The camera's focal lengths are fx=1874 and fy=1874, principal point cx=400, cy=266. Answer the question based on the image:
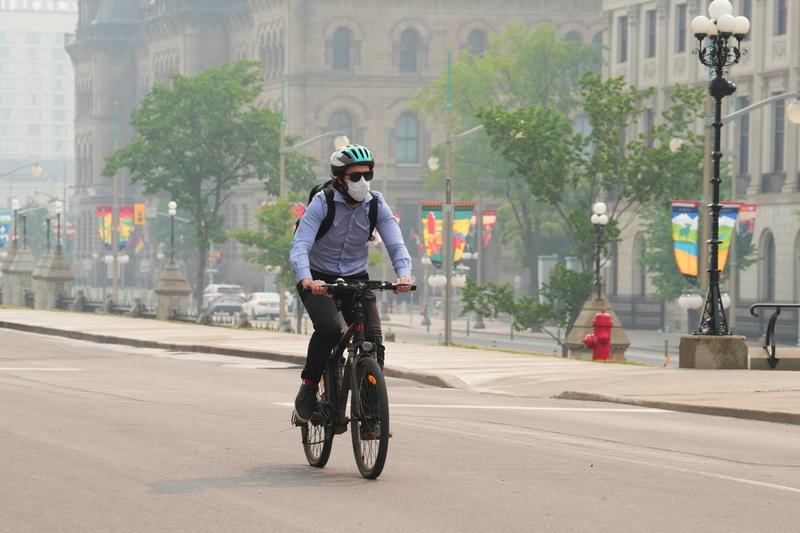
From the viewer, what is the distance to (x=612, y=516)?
10422 millimetres

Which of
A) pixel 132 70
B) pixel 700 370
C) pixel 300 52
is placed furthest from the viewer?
pixel 132 70

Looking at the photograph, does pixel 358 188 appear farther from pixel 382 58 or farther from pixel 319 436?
pixel 382 58

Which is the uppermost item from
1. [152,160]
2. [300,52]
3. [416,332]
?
[300,52]

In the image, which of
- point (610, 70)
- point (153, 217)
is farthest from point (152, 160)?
point (153, 217)

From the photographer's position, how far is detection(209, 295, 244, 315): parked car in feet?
307

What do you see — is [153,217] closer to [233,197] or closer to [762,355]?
[233,197]

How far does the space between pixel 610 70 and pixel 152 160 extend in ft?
71.0

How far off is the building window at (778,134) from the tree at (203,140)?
21509mm

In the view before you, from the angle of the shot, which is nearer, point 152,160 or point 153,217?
point 152,160

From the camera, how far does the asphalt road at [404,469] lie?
10.3 meters

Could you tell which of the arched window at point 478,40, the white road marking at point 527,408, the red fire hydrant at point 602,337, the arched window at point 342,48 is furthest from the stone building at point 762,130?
the white road marking at point 527,408

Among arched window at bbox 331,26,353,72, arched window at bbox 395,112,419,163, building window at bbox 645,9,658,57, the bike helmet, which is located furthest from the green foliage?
the bike helmet

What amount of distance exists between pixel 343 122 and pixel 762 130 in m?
47.2

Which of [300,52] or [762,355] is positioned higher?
[300,52]
